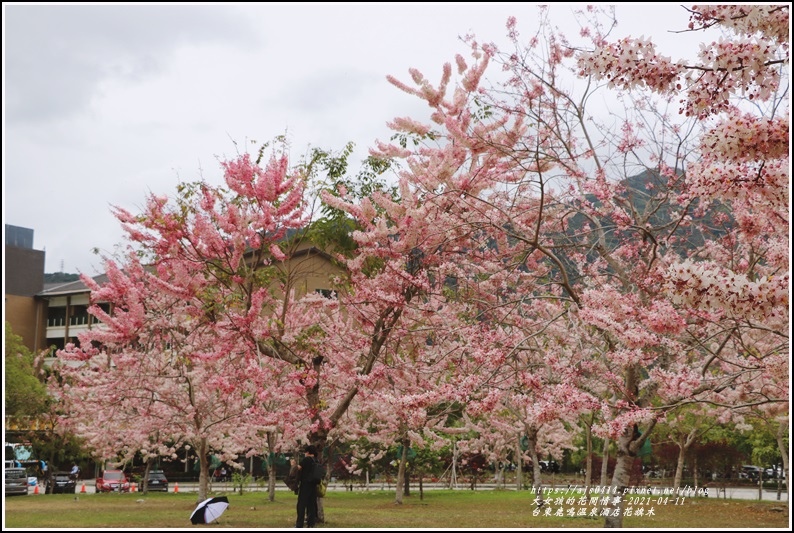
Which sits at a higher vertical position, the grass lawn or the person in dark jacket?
the person in dark jacket

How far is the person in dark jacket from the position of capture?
12.0 m

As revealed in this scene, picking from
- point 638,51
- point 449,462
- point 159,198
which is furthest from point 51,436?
point 638,51

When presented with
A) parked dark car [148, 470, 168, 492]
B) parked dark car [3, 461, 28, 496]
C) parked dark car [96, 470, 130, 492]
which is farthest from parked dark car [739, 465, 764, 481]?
parked dark car [3, 461, 28, 496]

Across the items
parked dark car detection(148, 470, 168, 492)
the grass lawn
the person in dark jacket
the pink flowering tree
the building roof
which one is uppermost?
the building roof

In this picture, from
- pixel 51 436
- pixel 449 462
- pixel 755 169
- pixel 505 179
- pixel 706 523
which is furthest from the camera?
pixel 449 462

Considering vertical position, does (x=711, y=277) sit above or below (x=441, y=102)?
below

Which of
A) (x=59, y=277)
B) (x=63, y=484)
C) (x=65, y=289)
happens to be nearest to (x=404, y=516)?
(x=63, y=484)

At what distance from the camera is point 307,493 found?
1209cm

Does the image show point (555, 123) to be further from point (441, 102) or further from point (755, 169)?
point (755, 169)

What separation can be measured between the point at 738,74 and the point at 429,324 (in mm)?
7153

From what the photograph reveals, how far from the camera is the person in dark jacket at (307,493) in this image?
11977mm

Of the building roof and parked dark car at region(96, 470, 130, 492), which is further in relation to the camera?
the building roof

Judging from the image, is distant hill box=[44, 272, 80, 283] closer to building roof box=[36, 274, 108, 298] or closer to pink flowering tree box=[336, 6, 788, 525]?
building roof box=[36, 274, 108, 298]

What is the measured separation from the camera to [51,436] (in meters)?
28.1
